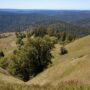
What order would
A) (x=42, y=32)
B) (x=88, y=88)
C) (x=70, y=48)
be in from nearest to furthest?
(x=88, y=88) < (x=70, y=48) < (x=42, y=32)

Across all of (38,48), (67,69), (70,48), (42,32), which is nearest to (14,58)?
(38,48)

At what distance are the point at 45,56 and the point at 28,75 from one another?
23.7 feet

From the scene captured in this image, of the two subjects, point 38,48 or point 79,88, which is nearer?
point 79,88

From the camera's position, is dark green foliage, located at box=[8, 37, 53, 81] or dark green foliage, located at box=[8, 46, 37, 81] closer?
dark green foliage, located at box=[8, 37, 53, 81]

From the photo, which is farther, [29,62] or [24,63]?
[29,62]

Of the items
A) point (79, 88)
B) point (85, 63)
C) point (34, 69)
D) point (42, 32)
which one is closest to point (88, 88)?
point (79, 88)

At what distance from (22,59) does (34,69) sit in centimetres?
384

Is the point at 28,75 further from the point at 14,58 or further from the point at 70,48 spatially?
the point at 70,48

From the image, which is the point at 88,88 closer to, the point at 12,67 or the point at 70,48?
the point at 12,67

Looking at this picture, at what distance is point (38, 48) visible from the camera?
222ft

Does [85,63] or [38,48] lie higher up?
[85,63]

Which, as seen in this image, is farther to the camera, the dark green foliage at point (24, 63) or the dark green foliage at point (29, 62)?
the dark green foliage at point (24, 63)

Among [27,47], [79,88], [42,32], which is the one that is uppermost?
[79,88]

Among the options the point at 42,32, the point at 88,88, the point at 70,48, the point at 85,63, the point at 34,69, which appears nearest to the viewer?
the point at 88,88
